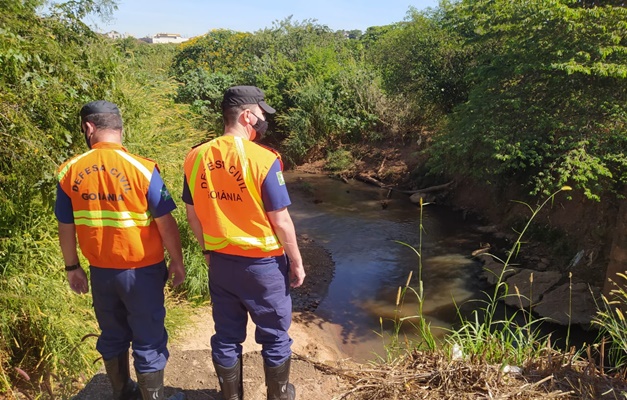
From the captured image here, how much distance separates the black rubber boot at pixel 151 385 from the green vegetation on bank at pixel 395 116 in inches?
22.6

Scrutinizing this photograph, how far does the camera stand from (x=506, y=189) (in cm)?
1056

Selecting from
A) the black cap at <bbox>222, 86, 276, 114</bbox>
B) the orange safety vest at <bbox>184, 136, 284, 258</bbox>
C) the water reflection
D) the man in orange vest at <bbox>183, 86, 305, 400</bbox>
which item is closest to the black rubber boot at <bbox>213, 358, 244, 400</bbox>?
the man in orange vest at <bbox>183, 86, 305, 400</bbox>

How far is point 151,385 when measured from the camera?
103 inches

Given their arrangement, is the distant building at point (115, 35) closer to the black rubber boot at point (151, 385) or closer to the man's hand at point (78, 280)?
the man's hand at point (78, 280)

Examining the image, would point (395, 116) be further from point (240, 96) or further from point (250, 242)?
point (250, 242)

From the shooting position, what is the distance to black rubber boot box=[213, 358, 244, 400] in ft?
8.57

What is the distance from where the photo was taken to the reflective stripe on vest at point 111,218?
95.3 inches

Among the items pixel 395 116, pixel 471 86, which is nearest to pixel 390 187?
pixel 395 116

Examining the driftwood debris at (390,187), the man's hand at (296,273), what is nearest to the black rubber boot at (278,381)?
the man's hand at (296,273)

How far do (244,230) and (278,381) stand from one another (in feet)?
2.98

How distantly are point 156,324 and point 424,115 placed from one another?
13988 mm

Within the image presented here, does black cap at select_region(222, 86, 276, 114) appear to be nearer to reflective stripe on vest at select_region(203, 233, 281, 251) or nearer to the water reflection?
reflective stripe on vest at select_region(203, 233, 281, 251)

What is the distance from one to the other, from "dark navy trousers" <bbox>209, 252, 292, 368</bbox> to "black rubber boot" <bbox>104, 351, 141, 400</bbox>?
0.58 metres

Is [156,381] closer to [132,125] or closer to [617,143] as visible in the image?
[132,125]
